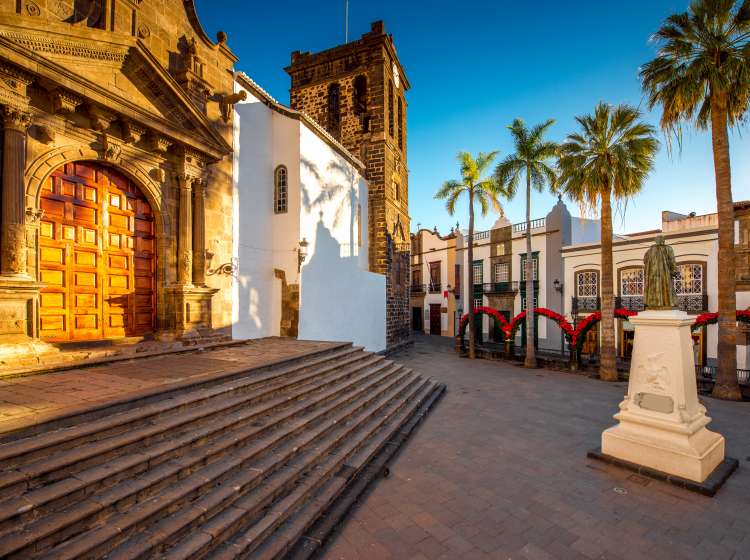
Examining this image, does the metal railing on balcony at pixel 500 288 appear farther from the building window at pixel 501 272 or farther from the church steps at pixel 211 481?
the church steps at pixel 211 481

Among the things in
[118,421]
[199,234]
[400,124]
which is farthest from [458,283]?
[118,421]

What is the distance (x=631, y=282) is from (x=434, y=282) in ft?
49.3

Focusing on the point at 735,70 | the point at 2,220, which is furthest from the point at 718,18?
the point at 2,220

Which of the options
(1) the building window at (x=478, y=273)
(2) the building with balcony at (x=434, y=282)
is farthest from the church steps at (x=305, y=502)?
(2) the building with balcony at (x=434, y=282)

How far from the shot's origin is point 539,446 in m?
6.32

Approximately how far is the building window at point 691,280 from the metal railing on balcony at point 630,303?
1.65 meters

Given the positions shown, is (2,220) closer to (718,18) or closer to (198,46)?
(198,46)

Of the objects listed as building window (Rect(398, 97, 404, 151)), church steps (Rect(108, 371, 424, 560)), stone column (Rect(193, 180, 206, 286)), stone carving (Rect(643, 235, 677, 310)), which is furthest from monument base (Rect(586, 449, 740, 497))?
building window (Rect(398, 97, 404, 151))

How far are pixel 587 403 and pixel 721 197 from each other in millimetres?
6904

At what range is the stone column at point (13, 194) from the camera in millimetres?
5625

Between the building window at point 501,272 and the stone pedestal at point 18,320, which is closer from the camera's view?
the stone pedestal at point 18,320

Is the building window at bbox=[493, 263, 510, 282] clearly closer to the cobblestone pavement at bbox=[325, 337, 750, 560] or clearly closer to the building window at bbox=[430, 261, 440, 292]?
the building window at bbox=[430, 261, 440, 292]

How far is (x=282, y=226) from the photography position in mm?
11781

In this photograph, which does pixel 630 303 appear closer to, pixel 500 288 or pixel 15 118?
pixel 500 288
